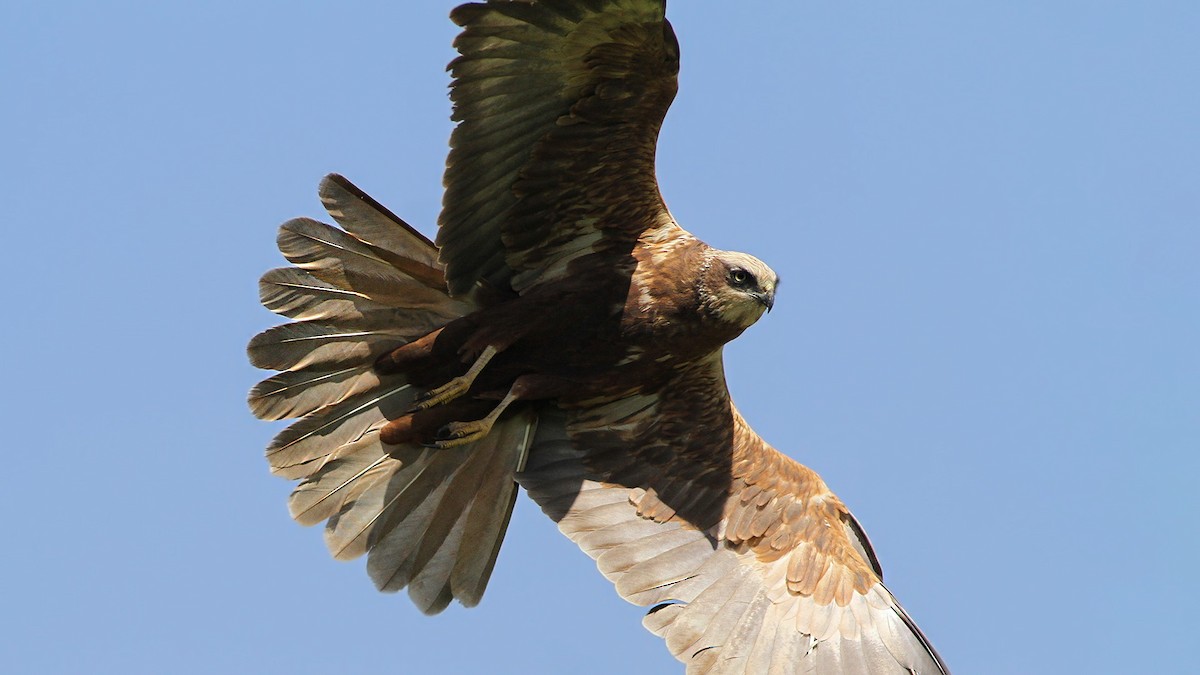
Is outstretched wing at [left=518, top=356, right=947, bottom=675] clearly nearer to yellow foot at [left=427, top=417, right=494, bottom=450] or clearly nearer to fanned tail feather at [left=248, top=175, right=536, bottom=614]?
fanned tail feather at [left=248, top=175, right=536, bottom=614]

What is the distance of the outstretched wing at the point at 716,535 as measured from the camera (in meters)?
8.97

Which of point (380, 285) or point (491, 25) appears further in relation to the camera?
point (380, 285)

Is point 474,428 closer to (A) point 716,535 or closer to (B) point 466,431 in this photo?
(B) point 466,431

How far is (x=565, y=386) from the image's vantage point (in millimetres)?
9156

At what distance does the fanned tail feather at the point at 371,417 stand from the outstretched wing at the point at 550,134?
0.43 metres

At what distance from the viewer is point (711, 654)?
892cm

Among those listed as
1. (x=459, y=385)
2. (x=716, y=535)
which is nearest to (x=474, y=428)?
(x=459, y=385)

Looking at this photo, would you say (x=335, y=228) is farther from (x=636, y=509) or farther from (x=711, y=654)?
(x=711, y=654)

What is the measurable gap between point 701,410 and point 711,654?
4.64ft

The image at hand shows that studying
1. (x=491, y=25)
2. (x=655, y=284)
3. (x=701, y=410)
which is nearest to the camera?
(x=491, y=25)

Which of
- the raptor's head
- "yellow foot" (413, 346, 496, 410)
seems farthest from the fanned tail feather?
the raptor's head

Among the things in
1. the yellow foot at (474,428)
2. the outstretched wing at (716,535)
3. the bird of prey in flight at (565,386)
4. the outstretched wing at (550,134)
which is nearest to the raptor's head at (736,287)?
the bird of prey in flight at (565,386)

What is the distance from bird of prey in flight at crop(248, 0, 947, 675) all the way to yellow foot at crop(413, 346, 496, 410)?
0.05 ft

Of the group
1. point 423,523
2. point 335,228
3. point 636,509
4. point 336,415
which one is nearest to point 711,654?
point 636,509
